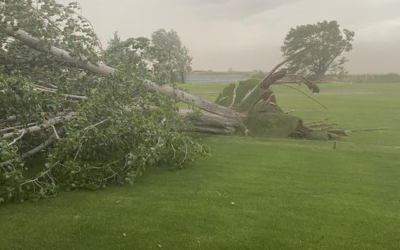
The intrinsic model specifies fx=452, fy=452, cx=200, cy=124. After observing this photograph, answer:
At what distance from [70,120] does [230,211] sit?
332 centimetres

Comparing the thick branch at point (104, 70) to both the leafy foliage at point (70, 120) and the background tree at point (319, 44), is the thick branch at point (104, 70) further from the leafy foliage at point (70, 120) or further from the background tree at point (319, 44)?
the background tree at point (319, 44)

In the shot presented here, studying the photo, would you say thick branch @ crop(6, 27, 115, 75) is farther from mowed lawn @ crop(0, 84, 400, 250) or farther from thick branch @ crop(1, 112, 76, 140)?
mowed lawn @ crop(0, 84, 400, 250)

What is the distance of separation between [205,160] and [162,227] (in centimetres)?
392

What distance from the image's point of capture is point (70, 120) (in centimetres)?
769

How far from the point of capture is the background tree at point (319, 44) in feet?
208

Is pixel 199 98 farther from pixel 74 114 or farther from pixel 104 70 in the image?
pixel 74 114

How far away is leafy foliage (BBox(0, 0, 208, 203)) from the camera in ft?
22.2

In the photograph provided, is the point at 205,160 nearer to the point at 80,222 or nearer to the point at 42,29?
the point at 80,222

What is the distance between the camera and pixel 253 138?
12477 millimetres

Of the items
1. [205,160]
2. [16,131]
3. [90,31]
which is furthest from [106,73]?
[16,131]

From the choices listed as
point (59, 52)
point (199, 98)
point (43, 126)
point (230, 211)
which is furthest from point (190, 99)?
point (230, 211)

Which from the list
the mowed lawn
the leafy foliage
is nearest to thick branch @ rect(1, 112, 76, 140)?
the leafy foliage

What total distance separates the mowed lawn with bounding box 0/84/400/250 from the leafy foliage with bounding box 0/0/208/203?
34 cm

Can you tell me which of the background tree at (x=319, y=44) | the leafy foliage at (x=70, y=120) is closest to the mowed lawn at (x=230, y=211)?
the leafy foliage at (x=70, y=120)
